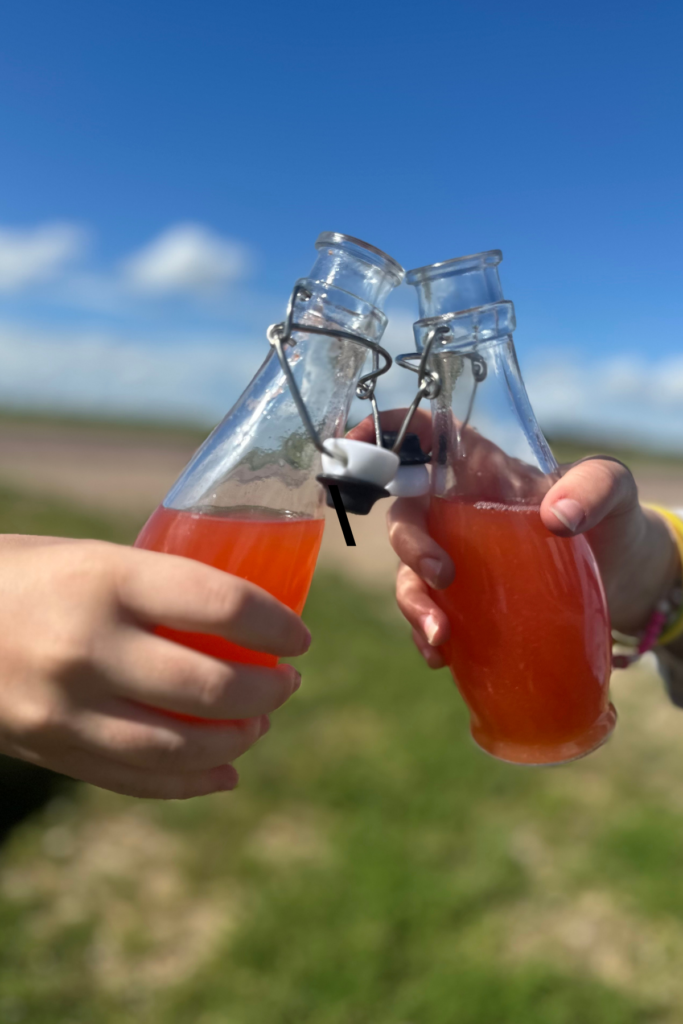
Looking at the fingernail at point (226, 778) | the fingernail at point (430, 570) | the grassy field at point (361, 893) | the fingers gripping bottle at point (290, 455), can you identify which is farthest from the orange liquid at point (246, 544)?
the grassy field at point (361, 893)

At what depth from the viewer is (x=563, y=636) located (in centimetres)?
112

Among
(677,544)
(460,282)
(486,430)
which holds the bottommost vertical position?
(677,544)

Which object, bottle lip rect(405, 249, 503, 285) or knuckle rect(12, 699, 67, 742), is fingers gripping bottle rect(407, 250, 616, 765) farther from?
knuckle rect(12, 699, 67, 742)

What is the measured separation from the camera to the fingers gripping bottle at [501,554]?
3.65 ft

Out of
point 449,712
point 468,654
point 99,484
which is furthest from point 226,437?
point 99,484

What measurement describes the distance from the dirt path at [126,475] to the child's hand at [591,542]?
300 cm

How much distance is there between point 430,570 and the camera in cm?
118

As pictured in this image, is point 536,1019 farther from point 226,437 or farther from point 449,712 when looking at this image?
point 226,437

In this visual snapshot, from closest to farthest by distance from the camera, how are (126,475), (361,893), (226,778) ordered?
(226,778)
(361,893)
(126,475)

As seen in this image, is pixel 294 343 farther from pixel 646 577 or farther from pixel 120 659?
pixel 646 577

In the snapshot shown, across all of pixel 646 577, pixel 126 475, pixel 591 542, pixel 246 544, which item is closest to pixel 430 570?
pixel 246 544

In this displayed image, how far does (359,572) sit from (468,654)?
5.22 m

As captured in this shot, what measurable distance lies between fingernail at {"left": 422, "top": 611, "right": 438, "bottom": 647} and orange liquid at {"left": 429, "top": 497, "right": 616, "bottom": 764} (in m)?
0.03

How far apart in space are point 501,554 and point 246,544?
0.37 metres
